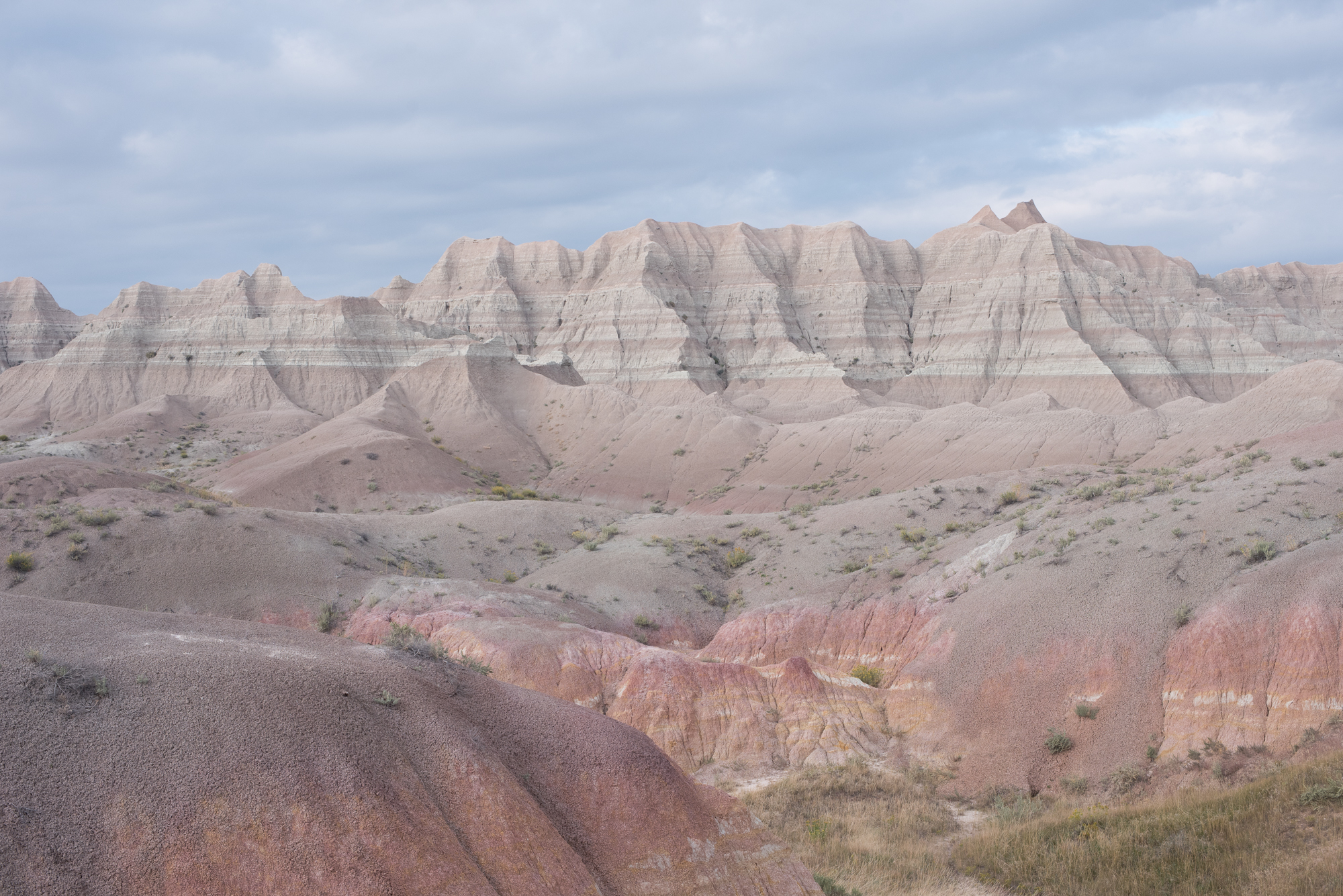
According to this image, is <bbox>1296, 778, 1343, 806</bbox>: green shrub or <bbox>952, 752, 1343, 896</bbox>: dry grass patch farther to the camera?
<bbox>1296, 778, 1343, 806</bbox>: green shrub

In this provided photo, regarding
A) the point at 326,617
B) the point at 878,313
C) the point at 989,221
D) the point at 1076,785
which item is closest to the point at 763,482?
the point at 326,617

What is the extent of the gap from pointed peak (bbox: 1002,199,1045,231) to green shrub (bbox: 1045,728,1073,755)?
131 meters

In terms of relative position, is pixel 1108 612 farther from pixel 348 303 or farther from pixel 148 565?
pixel 348 303

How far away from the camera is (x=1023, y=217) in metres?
142

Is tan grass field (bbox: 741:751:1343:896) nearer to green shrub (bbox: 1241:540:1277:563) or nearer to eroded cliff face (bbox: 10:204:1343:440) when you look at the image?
green shrub (bbox: 1241:540:1277:563)

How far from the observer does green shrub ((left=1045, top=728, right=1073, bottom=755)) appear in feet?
66.4

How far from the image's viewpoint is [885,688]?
26484mm

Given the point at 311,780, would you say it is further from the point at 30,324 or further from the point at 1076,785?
the point at 30,324

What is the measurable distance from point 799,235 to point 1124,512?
111761mm

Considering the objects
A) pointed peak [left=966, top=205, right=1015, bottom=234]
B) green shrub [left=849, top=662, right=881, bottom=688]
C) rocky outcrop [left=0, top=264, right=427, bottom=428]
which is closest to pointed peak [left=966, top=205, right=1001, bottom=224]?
pointed peak [left=966, top=205, right=1015, bottom=234]

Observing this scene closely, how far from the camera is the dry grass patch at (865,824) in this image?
603 inches

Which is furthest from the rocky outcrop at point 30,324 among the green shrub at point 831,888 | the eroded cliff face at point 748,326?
the green shrub at point 831,888

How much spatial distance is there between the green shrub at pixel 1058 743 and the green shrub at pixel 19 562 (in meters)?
31.6

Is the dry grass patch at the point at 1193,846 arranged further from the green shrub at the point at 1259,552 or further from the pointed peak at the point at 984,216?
the pointed peak at the point at 984,216
